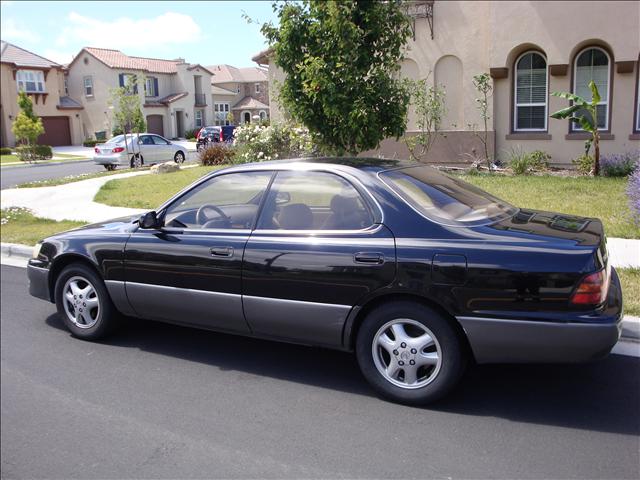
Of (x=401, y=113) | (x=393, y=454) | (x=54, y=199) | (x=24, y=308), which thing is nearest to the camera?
(x=393, y=454)

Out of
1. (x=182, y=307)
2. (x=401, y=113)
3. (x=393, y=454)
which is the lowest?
(x=393, y=454)

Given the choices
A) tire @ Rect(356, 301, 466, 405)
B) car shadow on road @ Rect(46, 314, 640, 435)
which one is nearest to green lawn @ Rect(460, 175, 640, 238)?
car shadow on road @ Rect(46, 314, 640, 435)

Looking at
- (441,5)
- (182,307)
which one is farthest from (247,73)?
(182,307)

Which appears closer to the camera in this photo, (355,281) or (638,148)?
(355,281)

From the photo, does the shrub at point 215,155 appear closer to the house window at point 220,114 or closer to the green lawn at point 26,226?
the green lawn at point 26,226

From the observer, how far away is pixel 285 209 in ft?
16.0

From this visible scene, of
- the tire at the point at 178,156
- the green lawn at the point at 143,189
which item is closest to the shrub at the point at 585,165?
the green lawn at the point at 143,189

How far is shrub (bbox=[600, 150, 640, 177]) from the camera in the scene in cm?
1327

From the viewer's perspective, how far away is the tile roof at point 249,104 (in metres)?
63.5

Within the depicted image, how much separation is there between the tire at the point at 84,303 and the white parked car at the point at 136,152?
831 inches

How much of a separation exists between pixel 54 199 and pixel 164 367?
40.0 feet

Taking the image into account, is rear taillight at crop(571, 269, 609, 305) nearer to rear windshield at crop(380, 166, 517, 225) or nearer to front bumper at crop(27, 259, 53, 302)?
rear windshield at crop(380, 166, 517, 225)

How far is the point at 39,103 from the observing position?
5147cm

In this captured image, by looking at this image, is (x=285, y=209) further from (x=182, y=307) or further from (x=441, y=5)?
(x=441, y=5)
